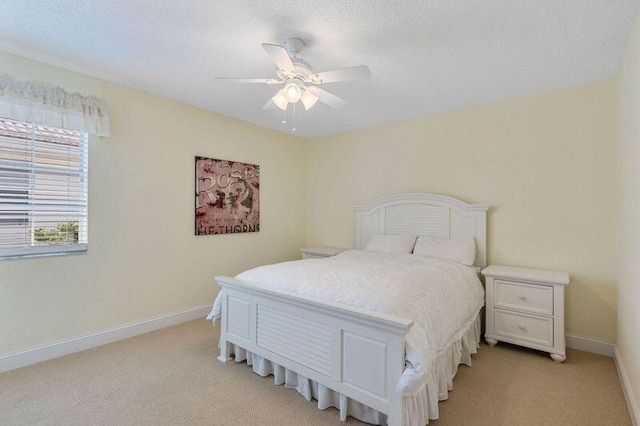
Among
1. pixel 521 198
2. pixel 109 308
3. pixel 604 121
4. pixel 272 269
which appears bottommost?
pixel 109 308

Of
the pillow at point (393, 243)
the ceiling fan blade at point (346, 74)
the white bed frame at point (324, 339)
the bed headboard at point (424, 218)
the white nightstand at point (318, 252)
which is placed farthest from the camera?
the white nightstand at point (318, 252)

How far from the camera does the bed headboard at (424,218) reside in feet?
10.6

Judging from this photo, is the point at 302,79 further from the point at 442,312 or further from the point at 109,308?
the point at 109,308

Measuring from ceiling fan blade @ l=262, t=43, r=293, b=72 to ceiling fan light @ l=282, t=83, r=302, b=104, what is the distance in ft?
0.36

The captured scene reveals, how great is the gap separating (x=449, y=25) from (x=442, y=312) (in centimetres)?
185

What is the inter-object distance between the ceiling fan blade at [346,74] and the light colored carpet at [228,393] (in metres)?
2.12

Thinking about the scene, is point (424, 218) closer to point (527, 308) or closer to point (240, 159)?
point (527, 308)

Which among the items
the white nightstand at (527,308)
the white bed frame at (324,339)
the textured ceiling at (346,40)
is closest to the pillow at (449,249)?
the white nightstand at (527,308)

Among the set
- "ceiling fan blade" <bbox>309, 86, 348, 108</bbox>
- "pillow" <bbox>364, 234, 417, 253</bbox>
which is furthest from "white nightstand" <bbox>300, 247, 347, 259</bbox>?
"ceiling fan blade" <bbox>309, 86, 348, 108</bbox>

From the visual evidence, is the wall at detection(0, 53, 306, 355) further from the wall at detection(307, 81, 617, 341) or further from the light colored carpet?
the wall at detection(307, 81, 617, 341)

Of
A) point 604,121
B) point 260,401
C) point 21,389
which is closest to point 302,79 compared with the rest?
point 260,401

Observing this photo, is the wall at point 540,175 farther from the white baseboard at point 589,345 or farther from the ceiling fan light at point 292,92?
the ceiling fan light at point 292,92

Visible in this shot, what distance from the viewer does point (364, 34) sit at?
6.73ft

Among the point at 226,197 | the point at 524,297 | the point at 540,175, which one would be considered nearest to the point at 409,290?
the point at 524,297
